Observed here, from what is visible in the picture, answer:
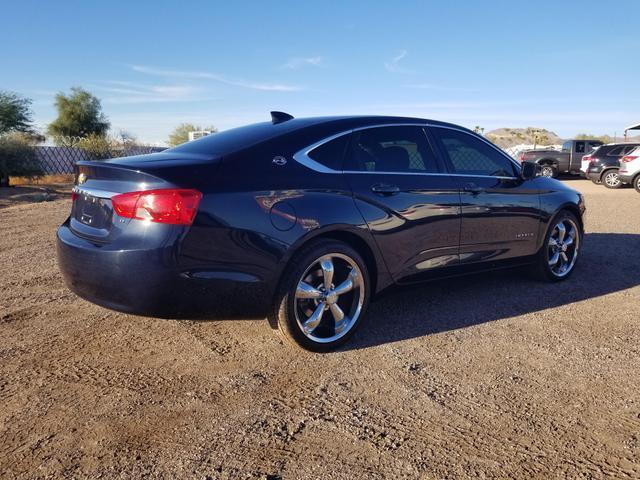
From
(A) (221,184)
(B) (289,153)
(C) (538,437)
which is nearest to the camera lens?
(C) (538,437)

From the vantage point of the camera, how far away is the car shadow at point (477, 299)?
4250mm

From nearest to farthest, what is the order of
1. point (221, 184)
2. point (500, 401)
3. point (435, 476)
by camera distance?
point (435, 476) < point (500, 401) < point (221, 184)

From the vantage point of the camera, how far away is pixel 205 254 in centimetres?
320

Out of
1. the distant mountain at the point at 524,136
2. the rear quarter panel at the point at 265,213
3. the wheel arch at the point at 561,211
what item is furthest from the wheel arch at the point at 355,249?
the distant mountain at the point at 524,136

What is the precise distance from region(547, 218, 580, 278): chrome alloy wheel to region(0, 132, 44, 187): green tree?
63.3 ft

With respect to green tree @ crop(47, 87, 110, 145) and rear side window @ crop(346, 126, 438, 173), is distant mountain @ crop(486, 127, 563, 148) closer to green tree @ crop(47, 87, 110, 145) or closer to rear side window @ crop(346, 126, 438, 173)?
green tree @ crop(47, 87, 110, 145)

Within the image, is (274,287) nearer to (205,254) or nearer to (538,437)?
(205,254)

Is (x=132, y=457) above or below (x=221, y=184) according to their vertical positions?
below

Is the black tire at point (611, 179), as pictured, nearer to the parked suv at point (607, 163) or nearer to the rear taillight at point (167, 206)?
the parked suv at point (607, 163)

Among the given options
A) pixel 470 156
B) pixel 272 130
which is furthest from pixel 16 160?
pixel 470 156

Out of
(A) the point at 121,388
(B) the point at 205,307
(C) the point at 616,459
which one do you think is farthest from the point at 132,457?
(C) the point at 616,459

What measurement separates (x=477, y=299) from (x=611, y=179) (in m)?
17.7

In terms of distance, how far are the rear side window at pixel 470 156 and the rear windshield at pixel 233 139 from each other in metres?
1.51

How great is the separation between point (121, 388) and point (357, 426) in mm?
1406
